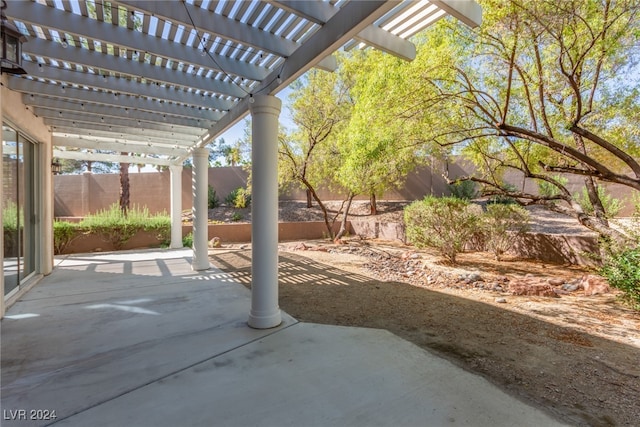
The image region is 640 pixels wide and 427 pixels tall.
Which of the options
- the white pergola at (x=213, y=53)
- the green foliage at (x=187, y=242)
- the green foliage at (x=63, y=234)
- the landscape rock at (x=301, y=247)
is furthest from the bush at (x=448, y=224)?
the green foliage at (x=63, y=234)

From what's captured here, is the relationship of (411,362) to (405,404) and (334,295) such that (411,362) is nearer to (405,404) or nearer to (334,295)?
(405,404)

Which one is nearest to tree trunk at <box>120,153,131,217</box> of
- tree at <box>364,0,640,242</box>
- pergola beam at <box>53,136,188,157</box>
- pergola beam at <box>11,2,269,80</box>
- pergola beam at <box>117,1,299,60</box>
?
pergola beam at <box>53,136,188,157</box>

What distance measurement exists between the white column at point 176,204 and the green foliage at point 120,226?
79 cm

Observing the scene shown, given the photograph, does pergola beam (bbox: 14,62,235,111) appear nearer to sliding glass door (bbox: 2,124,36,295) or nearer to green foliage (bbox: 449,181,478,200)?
sliding glass door (bbox: 2,124,36,295)

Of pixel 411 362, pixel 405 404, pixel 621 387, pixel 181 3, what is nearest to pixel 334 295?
pixel 411 362

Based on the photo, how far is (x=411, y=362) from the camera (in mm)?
2564

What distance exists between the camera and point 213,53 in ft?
11.0

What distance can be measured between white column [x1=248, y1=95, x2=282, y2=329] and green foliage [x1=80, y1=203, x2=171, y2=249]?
7286 millimetres

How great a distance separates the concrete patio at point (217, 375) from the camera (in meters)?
1.91

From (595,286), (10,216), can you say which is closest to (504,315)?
(595,286)

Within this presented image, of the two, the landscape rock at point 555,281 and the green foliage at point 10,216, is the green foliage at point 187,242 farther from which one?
the landscape rock at point 555,281

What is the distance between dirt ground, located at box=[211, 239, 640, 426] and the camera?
2256mm

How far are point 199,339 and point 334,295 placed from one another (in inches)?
85.7

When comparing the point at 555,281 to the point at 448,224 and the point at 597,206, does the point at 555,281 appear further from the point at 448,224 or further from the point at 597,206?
the point at 448,224
